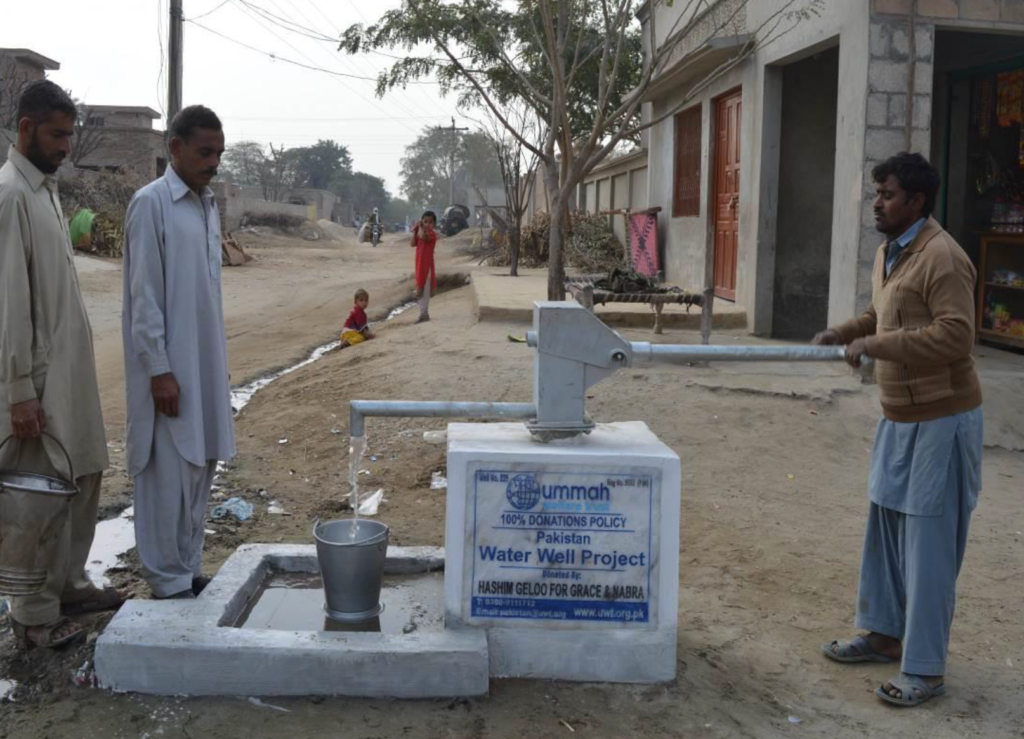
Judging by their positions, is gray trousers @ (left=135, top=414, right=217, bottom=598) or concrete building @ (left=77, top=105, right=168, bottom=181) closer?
gray trousers @ (left=135, top=414, right=217, bottom=598)

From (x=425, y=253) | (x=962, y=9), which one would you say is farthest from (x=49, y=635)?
(x=425, y=253)

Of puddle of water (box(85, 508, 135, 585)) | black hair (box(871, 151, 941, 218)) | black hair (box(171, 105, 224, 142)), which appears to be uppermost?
black hair (box(171, 105, 224, 142))

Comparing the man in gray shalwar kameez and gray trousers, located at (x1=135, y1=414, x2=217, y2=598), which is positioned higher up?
the man in gray shalwar kameez

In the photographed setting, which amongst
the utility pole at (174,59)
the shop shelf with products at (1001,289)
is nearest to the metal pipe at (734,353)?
the shop shelf with products at (1001,289)

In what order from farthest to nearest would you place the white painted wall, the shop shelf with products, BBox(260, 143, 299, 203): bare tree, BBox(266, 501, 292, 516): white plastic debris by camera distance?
BBox(260, 143, 299, 203): bare tree < the shop shelf with products < the white painted wall < BBox(266, 501, 292, 516): white plastic debris

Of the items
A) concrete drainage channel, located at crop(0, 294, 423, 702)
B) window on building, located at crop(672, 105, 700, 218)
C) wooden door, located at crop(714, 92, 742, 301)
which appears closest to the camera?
concrete drainage channel, located at crop(0, 294, 423, 702)

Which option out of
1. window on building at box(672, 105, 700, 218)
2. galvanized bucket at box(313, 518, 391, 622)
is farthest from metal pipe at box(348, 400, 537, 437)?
window on building at box(672, 105, 700, 218)

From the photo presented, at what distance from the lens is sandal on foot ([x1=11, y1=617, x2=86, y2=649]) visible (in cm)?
338

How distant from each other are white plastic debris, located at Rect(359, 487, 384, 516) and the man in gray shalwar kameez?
2015 millimetres

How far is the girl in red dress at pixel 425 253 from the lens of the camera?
13242 millimetres

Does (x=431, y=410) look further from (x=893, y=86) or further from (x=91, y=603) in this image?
(x=893, y=86)

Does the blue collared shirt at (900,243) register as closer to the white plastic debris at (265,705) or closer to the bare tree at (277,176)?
the white plastic debris at (265,705)

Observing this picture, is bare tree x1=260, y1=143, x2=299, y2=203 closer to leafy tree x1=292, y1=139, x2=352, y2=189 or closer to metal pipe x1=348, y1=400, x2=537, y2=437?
leafy tree x1=292, y1=139, x2=352, y2=189

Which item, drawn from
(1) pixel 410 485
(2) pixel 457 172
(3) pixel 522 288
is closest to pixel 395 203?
(2) pixel 457 172
